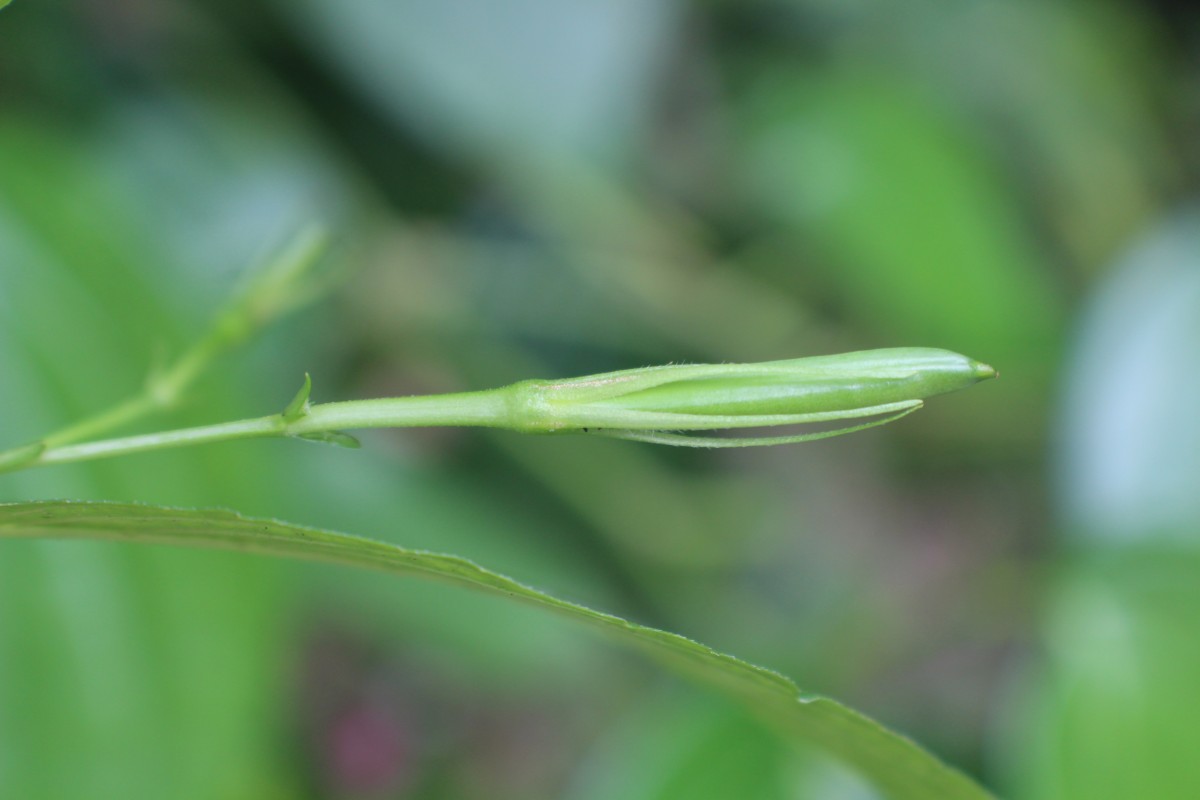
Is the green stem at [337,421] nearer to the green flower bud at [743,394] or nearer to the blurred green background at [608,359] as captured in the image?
the green flower bud at [743,394]

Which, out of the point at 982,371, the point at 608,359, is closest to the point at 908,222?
the point at 608,359

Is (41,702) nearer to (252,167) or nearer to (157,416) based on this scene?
(157,416)

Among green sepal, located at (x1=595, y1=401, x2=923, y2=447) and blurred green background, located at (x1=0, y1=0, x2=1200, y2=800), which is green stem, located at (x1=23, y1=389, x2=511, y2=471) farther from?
blurred green background, located at (x1=0, y1=0, x2=1200, y2=800)

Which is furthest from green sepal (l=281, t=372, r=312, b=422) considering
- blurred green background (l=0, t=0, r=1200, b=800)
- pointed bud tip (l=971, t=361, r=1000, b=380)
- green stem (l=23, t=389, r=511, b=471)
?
blurred green background (l=0, t=0, r=1200, b=800)

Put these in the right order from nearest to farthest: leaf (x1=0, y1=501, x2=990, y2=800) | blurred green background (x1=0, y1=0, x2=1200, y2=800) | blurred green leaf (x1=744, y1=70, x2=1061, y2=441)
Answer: leaf (x1=0, y1=501, x2=990, y2=800) < blurred green background (x1=0, y1=0, x2=1200, y2=800) < blurred green leaf (x1=744, y1=70, x2=1061, y2=441)

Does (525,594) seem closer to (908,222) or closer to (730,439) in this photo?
(730,439)
